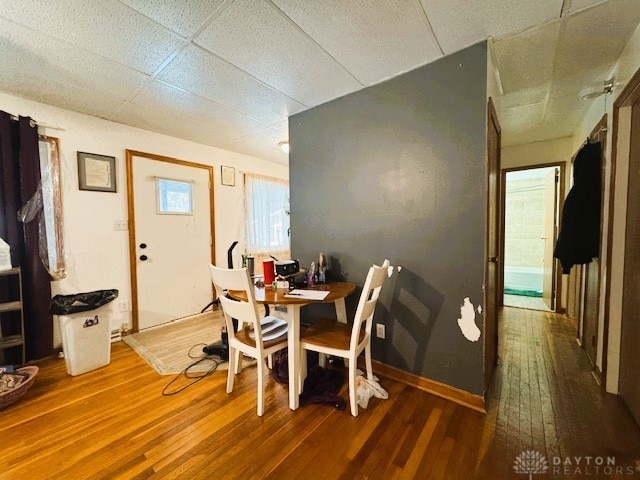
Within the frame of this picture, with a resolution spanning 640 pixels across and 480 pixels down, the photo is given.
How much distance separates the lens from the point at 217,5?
1320 millimetres

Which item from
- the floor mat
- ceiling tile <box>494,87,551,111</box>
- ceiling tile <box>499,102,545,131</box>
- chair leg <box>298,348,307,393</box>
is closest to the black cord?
the floor mat

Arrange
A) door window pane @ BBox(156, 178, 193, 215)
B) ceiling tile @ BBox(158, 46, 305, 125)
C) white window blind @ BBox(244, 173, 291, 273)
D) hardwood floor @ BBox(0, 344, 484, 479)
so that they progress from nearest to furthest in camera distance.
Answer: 1. hardwood floor @ BBox(0, 344, 484, 479)
2. ceiling tile @ BBox(158, 46, 305, 125)
3. door window pane @ BBox(156, 178, 193, 215)
4. white window blind @ BBox(244, 173, 291, 273)

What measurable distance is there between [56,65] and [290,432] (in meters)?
2.89

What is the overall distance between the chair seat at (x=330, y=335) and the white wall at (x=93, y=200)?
2335 mm

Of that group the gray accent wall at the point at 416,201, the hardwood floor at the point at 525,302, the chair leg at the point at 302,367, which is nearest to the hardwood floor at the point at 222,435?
the chair leg at the point at 302,367

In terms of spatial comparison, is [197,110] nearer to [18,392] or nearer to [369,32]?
[369,32]

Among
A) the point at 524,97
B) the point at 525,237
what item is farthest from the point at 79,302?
the point at 525,237

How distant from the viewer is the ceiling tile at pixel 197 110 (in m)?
2.17

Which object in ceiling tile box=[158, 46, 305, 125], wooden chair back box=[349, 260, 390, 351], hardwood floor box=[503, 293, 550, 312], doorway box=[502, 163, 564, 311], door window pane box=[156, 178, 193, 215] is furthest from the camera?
doorway box=[502, 163, 564, 311]

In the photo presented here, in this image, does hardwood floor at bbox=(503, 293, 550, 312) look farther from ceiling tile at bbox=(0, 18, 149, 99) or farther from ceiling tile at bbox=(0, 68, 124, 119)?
ceiling tile at bbox=(0, 68, 124, 119)

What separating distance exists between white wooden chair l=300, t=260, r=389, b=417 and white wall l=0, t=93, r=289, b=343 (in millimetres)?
2365

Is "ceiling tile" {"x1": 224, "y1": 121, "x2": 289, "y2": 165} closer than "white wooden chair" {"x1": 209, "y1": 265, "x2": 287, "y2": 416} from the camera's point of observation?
No

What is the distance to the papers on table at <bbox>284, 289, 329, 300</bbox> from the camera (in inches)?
64.7

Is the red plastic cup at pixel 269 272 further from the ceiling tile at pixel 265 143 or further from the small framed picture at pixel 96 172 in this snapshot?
the small framed picture at pixel 96 172
